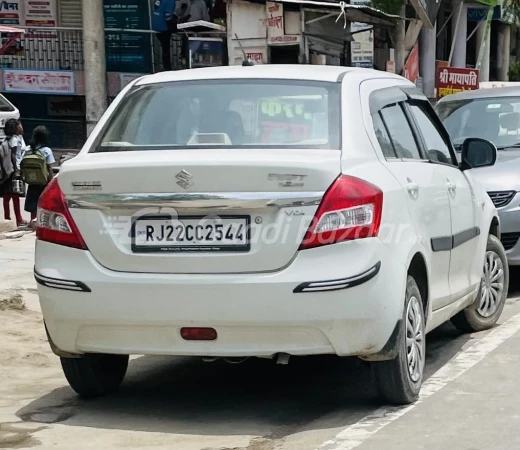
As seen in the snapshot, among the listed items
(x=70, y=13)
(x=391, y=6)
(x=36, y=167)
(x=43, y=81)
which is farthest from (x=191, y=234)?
(x=70, y=13)

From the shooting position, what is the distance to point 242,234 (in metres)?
5.18

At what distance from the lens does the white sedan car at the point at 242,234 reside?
5141mm

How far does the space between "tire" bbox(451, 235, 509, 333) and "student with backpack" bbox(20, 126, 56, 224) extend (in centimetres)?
707

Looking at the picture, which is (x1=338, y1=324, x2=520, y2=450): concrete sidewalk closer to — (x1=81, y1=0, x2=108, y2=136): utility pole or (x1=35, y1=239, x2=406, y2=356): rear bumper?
(x1=35, y1=239, x2=406, y2=356): rear bumper

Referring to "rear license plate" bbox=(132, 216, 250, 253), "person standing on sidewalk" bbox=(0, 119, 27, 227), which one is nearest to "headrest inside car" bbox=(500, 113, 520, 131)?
"rear license plate" bbox=(132, 216, 250, 253)

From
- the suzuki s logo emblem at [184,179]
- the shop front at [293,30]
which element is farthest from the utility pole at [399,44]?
the suzuki s logo emblem at [184,179]

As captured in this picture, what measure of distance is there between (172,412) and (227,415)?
30 cm

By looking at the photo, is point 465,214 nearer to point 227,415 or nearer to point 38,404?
point 227,415

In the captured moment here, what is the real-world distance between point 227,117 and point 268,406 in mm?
1557

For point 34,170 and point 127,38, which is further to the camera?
point 127,38

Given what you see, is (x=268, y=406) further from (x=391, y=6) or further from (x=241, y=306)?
(x=391, y=6)

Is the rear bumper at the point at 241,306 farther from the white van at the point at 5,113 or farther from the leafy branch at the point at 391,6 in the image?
the white van at the point at 5,113

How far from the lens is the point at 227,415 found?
5797 mm

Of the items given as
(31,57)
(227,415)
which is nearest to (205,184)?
(227,415)
